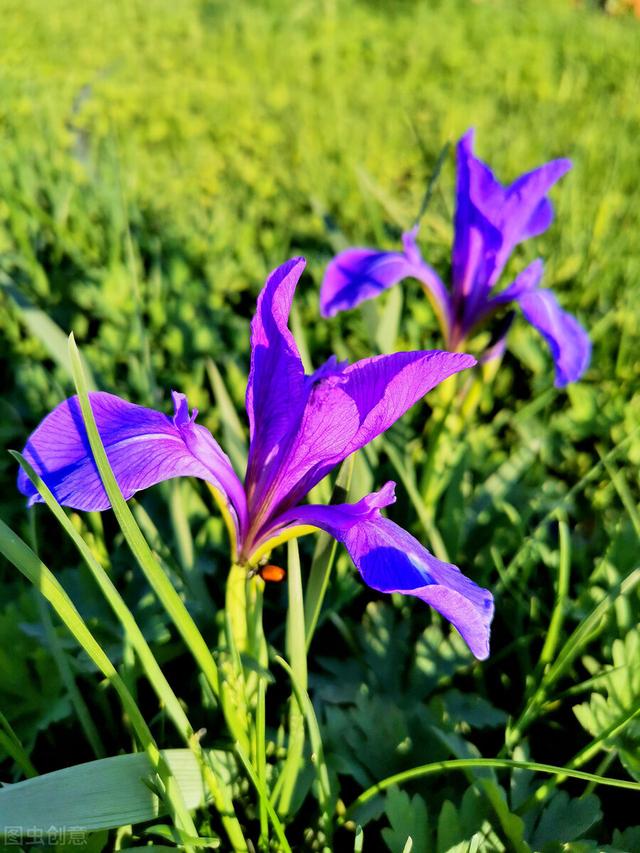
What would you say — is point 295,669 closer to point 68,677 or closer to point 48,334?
point 68,677

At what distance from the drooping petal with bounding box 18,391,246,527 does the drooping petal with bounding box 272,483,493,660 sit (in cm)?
15

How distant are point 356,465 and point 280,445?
0.38 m

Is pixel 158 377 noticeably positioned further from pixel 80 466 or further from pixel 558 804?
pixel 558 804

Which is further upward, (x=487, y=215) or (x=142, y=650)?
(x=487, y=215)

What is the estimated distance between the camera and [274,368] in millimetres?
828

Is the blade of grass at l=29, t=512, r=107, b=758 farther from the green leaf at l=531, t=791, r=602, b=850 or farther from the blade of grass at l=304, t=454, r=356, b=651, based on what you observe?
the green leaf at l=531, t=791, r=602, b=850

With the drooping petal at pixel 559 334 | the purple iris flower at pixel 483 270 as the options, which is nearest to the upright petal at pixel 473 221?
the purple iris flower at pixel 483 270

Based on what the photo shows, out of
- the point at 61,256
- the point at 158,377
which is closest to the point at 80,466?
the point at 158,377

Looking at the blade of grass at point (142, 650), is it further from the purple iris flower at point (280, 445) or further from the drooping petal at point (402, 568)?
the drooping petal at point (402, 568)

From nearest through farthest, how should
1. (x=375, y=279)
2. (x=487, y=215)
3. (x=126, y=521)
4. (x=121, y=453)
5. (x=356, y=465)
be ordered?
(x=126, y=521), (x=121, y=453), (x=356, y=465), (x=487, y=215), (x=375, y=279)

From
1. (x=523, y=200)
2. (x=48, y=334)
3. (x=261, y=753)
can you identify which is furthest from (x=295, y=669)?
(x=523, y=200)

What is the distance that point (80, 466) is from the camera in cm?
81

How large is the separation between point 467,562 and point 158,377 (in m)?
0.88

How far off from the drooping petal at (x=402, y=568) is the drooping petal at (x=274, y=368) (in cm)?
11
